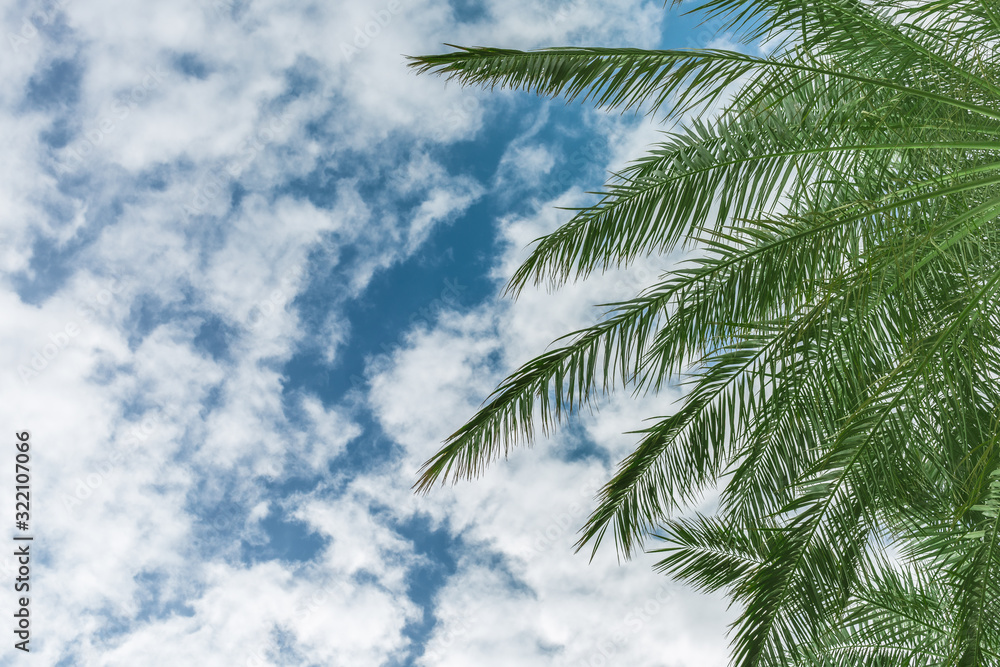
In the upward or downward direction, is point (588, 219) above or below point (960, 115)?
above

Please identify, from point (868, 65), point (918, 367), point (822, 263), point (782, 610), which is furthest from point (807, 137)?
point (782, 610)

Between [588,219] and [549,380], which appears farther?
[588,219]

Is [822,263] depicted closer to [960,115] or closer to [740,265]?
[740,265]

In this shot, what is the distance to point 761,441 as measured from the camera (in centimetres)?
478

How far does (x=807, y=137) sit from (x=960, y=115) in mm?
774

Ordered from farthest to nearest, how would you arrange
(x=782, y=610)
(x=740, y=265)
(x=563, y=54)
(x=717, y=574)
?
(x=717, y=574)
(x=740, y=265)
(x=782, y=610)
(x=563, y=54)

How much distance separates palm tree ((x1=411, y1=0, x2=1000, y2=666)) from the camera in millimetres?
3473

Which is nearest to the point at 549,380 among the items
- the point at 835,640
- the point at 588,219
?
the point at 588,219

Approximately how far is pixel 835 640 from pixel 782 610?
10.9 feet

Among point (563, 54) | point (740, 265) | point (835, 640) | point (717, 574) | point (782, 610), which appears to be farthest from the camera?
point (835, 640)

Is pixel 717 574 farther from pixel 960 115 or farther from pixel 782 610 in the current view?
pixel 960 115

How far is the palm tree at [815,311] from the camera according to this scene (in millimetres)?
3473

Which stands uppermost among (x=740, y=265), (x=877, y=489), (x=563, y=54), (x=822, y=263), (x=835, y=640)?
(x=563, y=54)

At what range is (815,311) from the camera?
3549 mm
